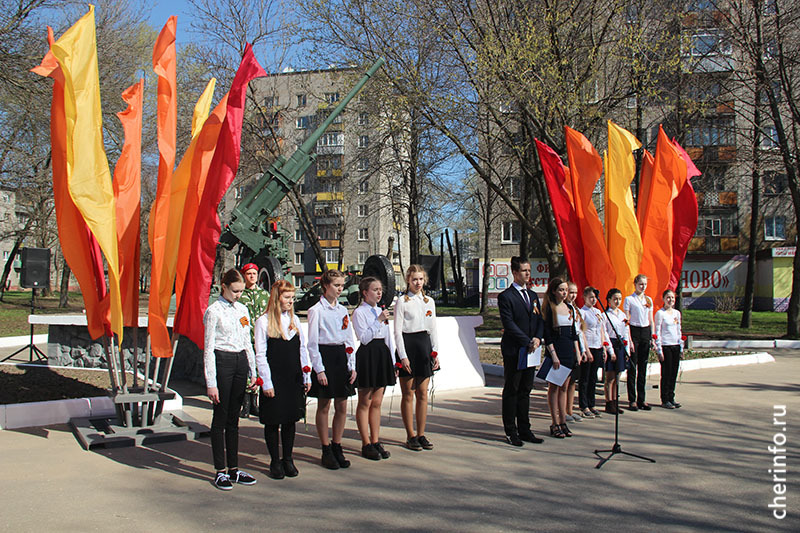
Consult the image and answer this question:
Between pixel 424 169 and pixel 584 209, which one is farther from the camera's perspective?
pixel 424 169

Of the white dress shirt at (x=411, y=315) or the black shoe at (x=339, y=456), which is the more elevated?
the white dress shirt at (x=411, y=315)

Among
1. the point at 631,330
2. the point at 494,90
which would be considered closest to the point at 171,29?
the point at 631,330

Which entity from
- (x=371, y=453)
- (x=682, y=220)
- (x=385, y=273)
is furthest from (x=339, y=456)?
(x=385, y=273)

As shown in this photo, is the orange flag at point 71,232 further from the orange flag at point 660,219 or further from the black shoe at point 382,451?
the orange flag at point 660,219

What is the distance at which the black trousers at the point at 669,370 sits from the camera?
9.02 metres

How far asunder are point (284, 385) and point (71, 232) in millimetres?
2970

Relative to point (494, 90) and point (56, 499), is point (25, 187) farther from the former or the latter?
point (56, 499)

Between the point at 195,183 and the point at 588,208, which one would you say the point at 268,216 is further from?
the point at 195,183

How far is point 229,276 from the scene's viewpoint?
5547mm

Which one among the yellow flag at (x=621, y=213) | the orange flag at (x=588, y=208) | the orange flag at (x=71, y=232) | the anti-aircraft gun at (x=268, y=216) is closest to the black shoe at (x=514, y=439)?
the orange flag at (x=588, y=208)

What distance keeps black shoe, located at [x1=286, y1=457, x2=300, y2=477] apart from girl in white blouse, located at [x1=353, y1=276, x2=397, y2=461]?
86cm

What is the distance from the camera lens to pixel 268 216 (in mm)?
16859

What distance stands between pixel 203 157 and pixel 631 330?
607 cm

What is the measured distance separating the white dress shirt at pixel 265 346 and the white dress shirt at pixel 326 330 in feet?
0.27
